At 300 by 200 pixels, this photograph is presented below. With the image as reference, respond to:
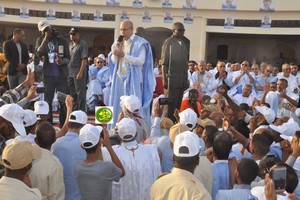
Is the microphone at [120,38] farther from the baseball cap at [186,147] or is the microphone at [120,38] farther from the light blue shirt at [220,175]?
the baseball cap at [186,147]

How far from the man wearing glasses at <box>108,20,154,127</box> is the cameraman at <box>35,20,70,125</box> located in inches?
35.4

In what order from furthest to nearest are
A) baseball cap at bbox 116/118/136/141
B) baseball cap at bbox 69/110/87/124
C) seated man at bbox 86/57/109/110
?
seated man at bbox 86/57/109/110 → baseball cap at bbox 69/110/87/124 → baseball cap at bbox 116/118/136/141

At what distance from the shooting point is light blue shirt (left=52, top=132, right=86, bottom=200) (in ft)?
13.8

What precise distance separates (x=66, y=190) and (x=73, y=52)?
5.46 metres

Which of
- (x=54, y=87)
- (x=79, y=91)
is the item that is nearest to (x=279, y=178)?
(x=54, y=87)

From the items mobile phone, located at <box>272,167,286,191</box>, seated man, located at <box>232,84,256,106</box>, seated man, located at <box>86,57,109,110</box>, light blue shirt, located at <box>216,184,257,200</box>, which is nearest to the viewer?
mobile phone, located at <box>272,167,286,191</box>

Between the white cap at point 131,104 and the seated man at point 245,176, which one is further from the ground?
the white cap at point 131,104

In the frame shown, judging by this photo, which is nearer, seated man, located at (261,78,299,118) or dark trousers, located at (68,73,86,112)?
dark trousers, located at (68,73,86,112)

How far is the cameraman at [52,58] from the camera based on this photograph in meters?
8.47

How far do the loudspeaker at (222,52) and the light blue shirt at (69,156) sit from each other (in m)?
24.4

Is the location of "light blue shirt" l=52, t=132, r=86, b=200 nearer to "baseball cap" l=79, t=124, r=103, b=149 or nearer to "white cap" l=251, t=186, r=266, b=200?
"baseball cap" l=79, t=124, r=103, b=149

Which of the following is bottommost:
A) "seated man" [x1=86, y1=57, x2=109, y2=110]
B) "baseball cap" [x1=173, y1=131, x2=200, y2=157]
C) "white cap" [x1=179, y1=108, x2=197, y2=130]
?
"seated man" [x1=86, y1=57, x2=109, y2=110]

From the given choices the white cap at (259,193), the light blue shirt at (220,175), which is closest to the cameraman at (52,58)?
the light blue shirt at (220,175)

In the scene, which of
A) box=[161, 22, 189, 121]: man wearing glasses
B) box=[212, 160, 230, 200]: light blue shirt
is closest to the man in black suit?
box=[161, 22, 189, 121]: man wearing glasses
